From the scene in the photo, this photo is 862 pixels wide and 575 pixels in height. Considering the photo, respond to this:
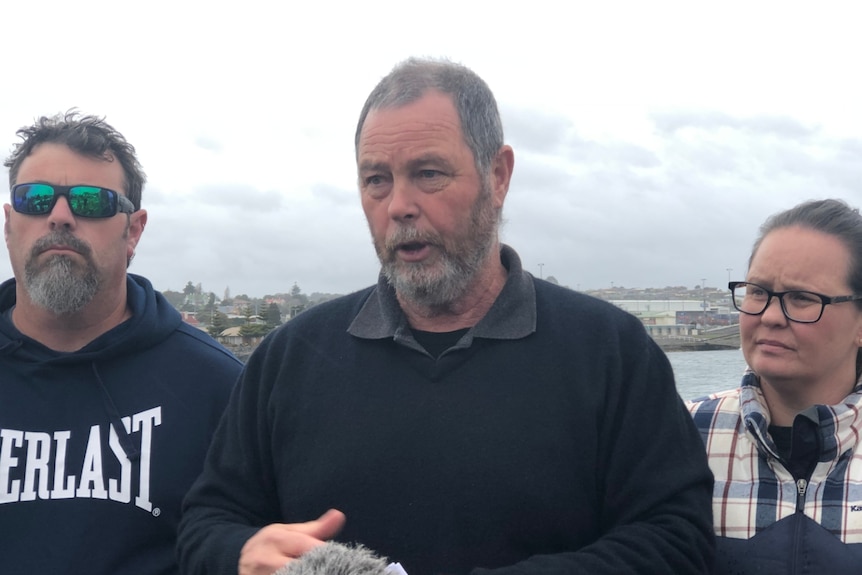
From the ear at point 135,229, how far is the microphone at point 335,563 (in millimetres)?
2489

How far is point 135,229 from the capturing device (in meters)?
4.62

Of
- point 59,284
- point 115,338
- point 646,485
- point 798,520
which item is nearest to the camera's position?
point 646,485

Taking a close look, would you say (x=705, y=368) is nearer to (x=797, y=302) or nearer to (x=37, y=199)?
(x=797, y=302)

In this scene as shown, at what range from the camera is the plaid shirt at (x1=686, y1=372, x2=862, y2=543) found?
3.37 metres

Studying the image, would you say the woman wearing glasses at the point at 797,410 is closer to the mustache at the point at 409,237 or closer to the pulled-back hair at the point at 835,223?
the pulled-back hair at the point at 835,223

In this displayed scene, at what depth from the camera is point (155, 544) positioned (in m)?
4.00

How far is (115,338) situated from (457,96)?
2.15m

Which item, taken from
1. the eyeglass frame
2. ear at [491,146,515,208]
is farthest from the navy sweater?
the eyeglass frame

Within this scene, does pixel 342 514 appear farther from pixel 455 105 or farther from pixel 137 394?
pixel 137 394

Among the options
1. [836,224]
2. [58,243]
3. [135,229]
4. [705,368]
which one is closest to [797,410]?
[836,224]

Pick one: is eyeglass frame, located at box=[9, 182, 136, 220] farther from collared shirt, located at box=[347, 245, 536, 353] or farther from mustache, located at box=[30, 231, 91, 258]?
collared shirt, located at box=[347, 245, 536, 353]

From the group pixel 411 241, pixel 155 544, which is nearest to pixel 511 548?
pixel 411 241

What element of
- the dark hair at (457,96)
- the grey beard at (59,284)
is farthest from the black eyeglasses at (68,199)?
the dark hair at (457,96)

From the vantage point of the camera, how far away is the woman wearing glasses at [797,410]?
11.1ft
